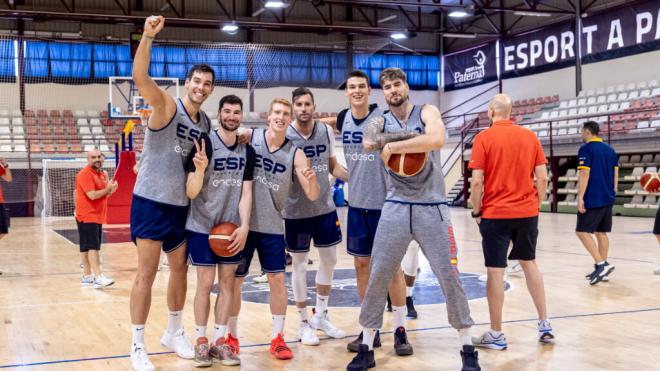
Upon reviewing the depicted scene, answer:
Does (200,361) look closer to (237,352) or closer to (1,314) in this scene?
(237,352)

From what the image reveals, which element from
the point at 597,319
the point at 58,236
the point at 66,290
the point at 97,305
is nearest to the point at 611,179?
the point at 597,319

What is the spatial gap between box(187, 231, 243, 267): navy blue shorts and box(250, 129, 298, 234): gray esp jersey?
0.31 m

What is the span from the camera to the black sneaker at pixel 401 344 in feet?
15.6

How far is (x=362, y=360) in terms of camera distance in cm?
432

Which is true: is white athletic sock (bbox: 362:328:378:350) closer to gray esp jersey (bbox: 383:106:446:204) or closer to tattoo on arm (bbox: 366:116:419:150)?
gray esp jersey (bbox: 383:106:446:204)

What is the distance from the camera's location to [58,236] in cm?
1534

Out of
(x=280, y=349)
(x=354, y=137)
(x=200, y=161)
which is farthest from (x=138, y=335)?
(x=354, y=137)

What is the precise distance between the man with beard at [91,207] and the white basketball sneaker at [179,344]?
11.4ft

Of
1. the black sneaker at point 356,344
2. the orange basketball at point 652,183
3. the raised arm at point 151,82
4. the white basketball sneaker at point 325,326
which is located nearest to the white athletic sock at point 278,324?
the black sneaker at point 356,344

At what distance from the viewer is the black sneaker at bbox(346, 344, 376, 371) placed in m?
4.30

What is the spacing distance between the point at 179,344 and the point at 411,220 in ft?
6.04

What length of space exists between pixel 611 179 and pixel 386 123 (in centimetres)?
434

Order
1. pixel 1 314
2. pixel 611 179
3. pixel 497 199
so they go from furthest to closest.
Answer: pixel 611 179, pixel 1 314, pixel 497 199

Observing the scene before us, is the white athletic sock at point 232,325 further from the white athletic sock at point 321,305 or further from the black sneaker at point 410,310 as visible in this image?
the black sneaker at point 410,310
